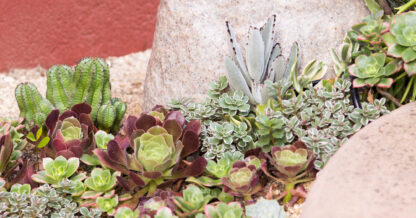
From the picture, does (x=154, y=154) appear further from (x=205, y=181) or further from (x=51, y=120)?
(x=51, y=120)

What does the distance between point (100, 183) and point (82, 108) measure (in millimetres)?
607

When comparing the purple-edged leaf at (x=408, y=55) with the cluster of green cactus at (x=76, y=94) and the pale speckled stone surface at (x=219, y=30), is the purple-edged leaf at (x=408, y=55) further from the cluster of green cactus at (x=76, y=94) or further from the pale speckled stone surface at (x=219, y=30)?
the cluster of green cactus at (x=76, y=94)

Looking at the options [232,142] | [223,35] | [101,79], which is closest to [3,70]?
[101,79]

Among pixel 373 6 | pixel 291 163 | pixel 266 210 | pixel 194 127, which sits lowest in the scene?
pixel 266 210

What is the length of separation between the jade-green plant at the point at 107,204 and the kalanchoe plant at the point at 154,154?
87 mm

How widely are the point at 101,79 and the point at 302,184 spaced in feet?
4.19

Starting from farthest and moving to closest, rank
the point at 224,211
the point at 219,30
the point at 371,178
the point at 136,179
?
the point at 219,30 < the point at 136,179 < the point at 224,211 < the point at 371,178

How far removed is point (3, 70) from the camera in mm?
3707

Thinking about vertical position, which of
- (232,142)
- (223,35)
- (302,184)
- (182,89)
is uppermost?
(223,35)

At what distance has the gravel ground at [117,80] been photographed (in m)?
3.47

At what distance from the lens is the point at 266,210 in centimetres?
202

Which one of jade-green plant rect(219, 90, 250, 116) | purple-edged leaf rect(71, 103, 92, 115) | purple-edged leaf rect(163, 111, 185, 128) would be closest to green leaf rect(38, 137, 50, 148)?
purple-edged leaf rect(71, 103, 92, 115)

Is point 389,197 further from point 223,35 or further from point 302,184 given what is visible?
point 223,35

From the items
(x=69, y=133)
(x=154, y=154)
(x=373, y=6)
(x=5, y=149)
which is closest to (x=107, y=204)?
(x=154, y=154)
